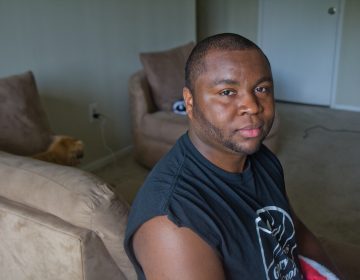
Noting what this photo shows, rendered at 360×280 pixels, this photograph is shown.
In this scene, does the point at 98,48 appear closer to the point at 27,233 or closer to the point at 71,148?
the point at 71,148

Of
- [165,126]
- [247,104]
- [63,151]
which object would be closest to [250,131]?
[247,104]

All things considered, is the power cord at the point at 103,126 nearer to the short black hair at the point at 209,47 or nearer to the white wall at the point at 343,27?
the short black hair at the point at 209,47

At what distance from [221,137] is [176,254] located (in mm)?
265

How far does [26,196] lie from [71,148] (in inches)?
31.3

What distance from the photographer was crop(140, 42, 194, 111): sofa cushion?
3002mm

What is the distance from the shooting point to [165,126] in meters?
2.84

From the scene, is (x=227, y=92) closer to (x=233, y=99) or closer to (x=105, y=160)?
(x=233, y=99)

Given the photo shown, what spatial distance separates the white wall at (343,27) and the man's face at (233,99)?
12.7ft

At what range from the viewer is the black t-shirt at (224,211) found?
30.2 inches

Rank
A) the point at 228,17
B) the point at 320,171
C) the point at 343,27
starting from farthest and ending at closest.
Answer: the point at 228,17, the point at 343,27, the point at 320,171

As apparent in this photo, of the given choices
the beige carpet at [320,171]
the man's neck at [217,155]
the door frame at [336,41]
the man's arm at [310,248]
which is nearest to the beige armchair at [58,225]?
the man's neck at [217,155]

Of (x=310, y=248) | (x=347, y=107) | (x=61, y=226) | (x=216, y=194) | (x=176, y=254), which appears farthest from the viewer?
(x=347, y=107)

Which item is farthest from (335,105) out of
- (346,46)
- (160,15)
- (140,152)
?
(140,152)

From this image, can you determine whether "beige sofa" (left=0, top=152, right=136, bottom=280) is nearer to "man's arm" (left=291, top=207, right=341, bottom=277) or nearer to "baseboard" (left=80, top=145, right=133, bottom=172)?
"man's arm" (left=291, top=207, right=341, bottom=277)
